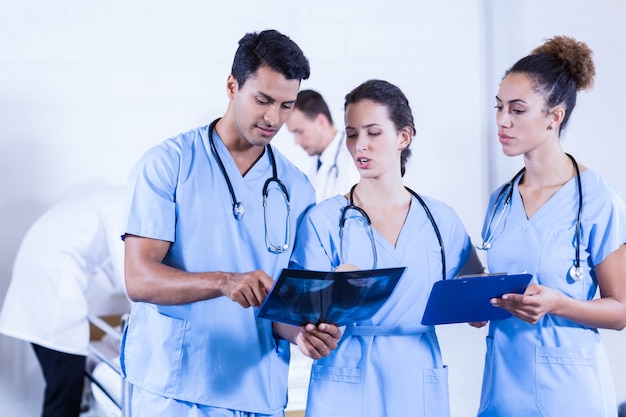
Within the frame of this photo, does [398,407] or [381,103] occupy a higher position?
[381,103]

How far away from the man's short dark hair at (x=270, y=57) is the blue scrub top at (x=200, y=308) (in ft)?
0.62

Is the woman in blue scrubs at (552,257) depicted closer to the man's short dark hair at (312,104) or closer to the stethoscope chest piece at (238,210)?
the stethoscope chest piece at (238,210)

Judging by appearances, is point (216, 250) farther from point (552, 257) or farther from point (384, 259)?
point (552, 257)

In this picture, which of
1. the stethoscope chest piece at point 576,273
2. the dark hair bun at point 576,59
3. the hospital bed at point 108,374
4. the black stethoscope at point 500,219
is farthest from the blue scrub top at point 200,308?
the hospital bed at point 108,374

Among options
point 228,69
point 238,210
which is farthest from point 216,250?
point 228,69

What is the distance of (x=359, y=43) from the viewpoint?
10.8ft

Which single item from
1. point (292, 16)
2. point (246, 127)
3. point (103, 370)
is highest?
point (292, 16)

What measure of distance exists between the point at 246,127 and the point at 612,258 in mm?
778

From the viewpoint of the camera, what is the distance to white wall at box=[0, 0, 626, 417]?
3111mm

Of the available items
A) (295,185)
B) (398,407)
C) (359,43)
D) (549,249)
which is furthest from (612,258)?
(359,43)

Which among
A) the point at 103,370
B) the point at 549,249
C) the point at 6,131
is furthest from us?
the point at 6,131

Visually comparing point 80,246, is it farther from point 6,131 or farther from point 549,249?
point 549,249

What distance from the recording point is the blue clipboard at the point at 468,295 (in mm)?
1355

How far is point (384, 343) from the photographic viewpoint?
4.99 feet
